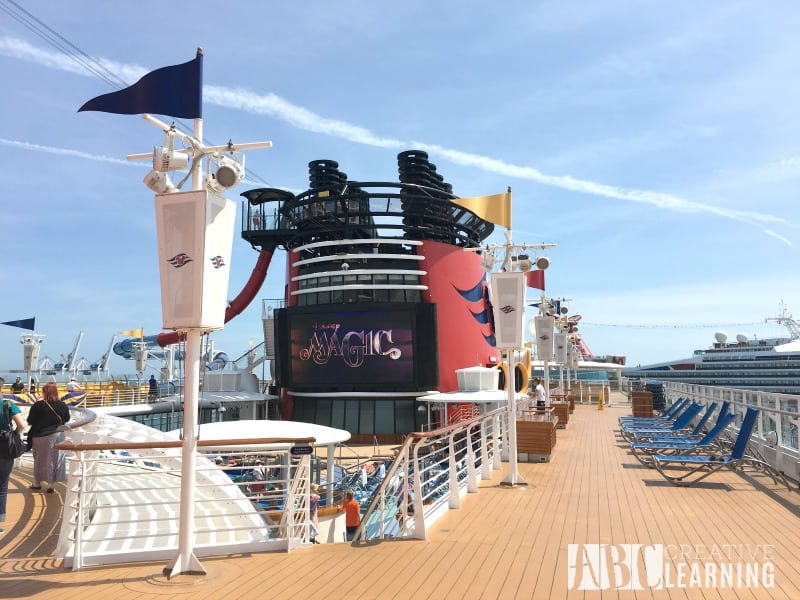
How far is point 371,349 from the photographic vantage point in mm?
23078

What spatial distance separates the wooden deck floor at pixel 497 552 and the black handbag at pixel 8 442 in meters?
0.84

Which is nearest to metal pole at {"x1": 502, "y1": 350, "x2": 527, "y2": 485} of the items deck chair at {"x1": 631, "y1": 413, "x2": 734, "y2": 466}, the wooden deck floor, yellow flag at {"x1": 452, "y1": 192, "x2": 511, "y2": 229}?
the wooden deck floor

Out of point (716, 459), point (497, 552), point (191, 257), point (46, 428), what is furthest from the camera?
point (716, 459)

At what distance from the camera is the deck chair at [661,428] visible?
1266 centimetres

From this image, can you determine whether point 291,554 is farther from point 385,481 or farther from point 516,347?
point 516,347

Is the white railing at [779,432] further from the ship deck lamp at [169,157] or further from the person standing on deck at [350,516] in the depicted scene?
the ship deck lamp at [169,157]

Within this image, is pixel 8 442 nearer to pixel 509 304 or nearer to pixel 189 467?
pixel 189 467

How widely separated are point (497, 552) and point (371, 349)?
1803cm

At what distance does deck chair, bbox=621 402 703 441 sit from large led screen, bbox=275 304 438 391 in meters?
10.2

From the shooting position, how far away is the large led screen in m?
22.9

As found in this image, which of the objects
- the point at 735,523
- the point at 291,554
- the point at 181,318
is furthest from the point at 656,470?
the point at 181,318

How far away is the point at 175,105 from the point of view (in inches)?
185
